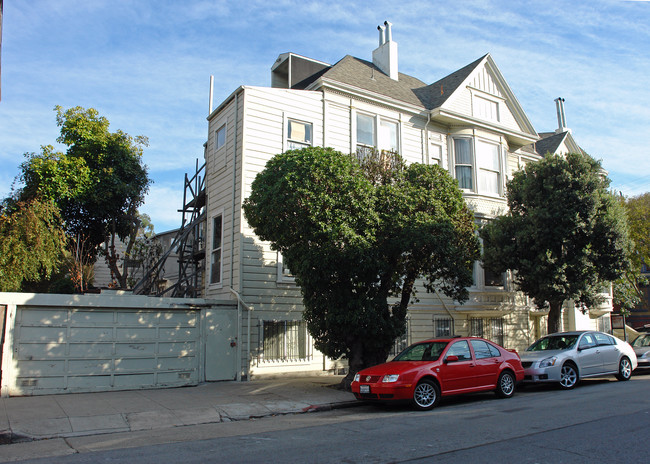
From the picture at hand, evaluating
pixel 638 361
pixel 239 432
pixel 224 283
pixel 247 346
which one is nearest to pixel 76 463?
pixel 239 432

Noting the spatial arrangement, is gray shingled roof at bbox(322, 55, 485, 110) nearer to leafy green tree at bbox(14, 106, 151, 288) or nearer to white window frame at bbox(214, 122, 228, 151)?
white window frame at bbox(214, 122, 228, 151)

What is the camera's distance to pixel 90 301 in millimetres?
12711

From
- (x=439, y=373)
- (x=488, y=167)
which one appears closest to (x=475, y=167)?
(x=488, y=167)

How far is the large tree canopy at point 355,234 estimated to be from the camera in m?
11.7

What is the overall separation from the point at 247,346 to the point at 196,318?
166 cm

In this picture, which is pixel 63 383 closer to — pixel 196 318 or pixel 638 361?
pixel 196 318

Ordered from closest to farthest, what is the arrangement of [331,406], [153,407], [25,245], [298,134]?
[153,407] < [331,406] < [298,134] < [25,245]

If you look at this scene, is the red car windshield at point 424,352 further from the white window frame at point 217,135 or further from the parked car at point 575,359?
the white window frame at point 217,135

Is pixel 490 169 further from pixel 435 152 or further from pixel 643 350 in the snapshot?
pixel 643 350

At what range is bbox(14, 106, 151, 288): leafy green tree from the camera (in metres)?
21.5

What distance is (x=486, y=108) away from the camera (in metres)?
21.0

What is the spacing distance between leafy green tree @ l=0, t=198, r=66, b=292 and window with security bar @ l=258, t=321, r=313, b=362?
772 centimetres

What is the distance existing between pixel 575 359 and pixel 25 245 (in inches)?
674

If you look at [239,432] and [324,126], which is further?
[324,126]
